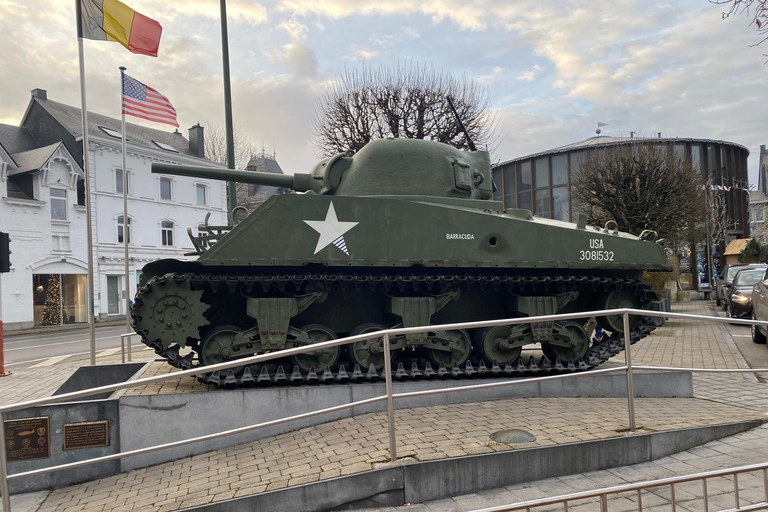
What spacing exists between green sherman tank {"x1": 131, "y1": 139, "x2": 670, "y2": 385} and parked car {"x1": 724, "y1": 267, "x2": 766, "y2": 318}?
1045 centimetres

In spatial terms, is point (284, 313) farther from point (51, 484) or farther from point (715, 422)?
point (715, 422)

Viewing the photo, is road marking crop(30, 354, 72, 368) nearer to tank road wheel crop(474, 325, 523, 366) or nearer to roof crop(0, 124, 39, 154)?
tank road wheel crop(474, 325, 523, 366)

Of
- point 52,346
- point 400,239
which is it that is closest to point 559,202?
point 52,346

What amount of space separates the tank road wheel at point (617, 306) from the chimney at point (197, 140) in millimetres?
36661

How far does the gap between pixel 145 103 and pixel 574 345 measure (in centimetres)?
1474

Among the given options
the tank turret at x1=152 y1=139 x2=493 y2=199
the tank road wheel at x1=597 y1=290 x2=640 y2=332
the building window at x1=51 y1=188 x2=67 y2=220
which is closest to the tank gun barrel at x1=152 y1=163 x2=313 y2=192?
the tank turret at x1=152 y1=139 x2=493 y2=199

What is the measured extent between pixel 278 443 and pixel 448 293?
10.2 feet

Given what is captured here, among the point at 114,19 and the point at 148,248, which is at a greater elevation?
the point at 114,19

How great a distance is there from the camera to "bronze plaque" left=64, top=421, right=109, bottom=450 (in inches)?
245

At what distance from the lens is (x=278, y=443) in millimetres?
6242

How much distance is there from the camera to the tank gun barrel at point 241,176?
29.3ft

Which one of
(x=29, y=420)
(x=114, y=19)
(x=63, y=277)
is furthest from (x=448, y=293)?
(x=63, y=277)

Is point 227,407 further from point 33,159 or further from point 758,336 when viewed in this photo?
point 33,159

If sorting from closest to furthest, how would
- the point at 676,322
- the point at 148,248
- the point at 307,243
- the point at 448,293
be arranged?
the point at 307,243 → the point at 448,293 → the point at 676,322 → the point at 148,248
